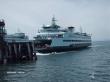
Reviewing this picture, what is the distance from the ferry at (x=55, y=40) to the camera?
320 ft

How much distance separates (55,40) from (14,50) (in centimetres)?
3187

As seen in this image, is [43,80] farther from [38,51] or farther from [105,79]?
[38,51]

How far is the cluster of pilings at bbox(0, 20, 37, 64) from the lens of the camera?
65.9m

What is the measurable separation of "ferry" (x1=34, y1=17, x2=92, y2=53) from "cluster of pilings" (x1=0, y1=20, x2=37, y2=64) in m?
19.5

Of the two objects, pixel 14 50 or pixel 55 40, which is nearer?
→ pixel 14 50

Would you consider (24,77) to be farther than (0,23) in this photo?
No

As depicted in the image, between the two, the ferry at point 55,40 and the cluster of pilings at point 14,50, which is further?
the ferry at point 55,40

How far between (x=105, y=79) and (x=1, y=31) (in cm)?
3101

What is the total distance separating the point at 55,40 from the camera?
100250 millimetres

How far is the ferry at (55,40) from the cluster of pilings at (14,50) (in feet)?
63.9

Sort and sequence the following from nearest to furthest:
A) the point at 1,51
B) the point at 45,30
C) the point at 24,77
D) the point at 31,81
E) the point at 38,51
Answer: the point at 31,81 < the point at 24,77 < the point at 1,51 < the point at 38,51 < the point at 45,30

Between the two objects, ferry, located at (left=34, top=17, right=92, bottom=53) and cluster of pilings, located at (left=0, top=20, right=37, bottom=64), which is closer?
cluster of pilings, located at (left=0, top=20, right=37, bottom=64)

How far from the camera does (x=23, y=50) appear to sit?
246 feet

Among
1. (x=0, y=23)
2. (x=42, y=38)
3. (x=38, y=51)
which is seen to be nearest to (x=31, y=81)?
(x=0, y=23)
